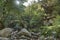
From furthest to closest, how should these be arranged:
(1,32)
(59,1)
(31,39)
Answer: (1,32) → (31,39) → (59,1)

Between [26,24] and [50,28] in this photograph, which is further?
[26,24]

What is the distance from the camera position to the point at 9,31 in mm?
6793

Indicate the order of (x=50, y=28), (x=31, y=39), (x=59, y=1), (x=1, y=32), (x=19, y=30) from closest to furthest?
(x=59, y=1), (x=50, y=28), (x=31, y=39), (x=1, y=32), (x=19, y=30)

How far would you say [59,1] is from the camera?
1.93 meters

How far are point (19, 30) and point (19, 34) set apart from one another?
23.9 inches

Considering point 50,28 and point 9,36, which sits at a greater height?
point 9,36

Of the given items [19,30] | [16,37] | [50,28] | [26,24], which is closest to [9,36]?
[16,37]

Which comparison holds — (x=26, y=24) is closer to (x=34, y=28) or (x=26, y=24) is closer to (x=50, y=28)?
(x=34, y=28)

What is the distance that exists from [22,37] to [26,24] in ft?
4.73

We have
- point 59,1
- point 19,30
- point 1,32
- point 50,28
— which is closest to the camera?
point 59,1

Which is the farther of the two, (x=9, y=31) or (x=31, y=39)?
(x=9, y=31)

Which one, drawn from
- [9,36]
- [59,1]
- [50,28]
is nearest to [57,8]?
[59,1]

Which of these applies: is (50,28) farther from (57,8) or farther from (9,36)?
(9,36)

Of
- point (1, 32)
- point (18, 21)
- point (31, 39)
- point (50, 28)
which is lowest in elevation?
point (50, 28)
